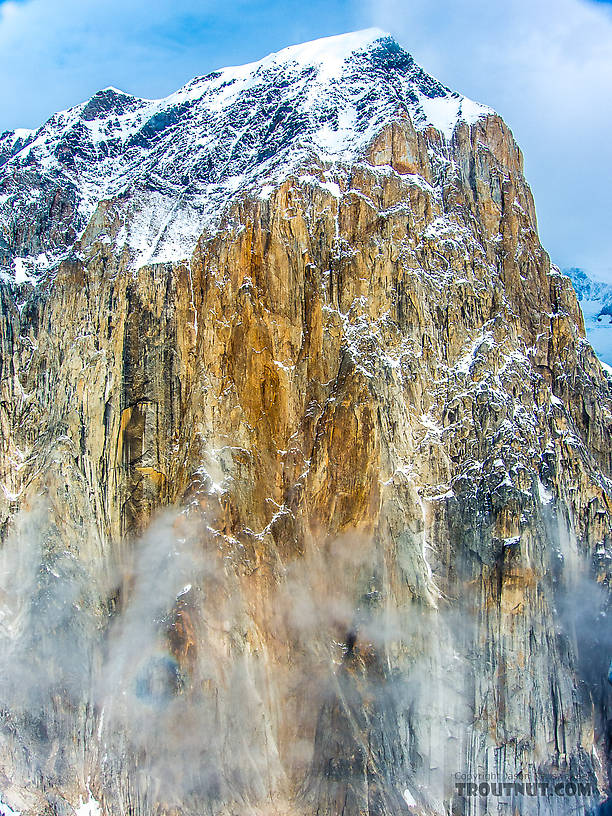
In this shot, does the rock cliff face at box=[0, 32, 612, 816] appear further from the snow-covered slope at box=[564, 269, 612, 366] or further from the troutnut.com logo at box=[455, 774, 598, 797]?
the snow-covered slope at box=[564, 269, 612, 366]

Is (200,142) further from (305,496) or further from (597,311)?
(597,311)

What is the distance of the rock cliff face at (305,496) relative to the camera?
205ft

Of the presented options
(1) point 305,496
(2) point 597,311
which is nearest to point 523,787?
(1) point 305,496

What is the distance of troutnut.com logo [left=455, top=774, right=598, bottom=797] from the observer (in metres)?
61.6

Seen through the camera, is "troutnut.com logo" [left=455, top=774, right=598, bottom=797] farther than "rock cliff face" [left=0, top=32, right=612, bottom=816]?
No

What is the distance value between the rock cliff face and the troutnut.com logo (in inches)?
22.8

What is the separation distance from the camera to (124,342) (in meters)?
71.2

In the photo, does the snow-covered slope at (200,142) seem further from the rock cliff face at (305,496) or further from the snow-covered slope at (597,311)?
the snow-covered slope at (597,311)

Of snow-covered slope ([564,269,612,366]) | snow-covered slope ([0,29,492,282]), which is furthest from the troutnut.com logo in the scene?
snow-covered slope ([564,269,612,366])

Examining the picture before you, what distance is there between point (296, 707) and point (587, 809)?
27508 millimetres

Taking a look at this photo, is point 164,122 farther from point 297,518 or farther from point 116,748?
point 116,748

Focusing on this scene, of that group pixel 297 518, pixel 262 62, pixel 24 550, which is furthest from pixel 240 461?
pixel 262 62

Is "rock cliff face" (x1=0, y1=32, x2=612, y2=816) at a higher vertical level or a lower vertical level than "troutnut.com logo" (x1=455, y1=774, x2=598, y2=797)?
higher

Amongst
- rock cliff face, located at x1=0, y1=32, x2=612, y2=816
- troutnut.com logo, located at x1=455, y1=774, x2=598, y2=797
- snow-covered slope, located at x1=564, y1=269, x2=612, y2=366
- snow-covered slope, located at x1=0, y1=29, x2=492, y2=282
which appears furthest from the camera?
snow-covered slope, located at x1=564, y1=269, x2=612, y2=366
